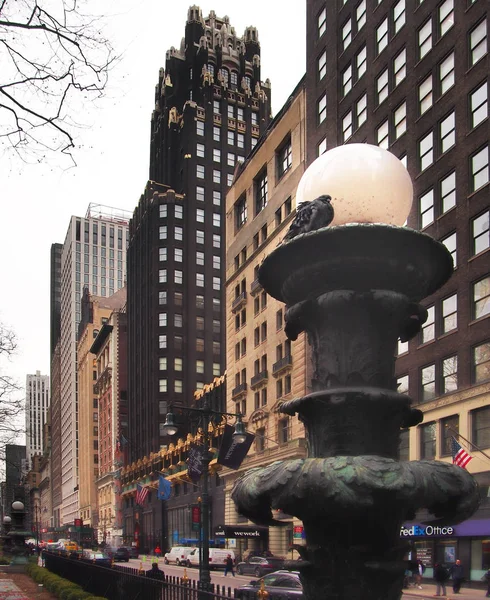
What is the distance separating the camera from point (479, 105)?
37.2 meters

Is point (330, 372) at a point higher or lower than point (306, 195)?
lower

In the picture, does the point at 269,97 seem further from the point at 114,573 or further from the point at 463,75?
the point at 114,573

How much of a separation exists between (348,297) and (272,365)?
53463 mm

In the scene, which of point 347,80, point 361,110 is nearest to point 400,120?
point 361,110

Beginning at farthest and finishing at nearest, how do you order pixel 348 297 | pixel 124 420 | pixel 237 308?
pixel 124 420, pixel 237 308, pixel 348 297

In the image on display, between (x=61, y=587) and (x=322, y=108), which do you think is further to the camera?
(x=322, y=108)

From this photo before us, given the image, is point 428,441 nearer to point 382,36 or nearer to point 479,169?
point 479,169

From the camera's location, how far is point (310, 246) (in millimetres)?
4277

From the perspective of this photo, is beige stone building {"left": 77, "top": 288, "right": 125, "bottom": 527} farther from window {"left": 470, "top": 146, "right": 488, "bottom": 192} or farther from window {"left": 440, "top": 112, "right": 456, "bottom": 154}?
window {"left": 470, "top": 146, "right": 488, "bottom": 192}

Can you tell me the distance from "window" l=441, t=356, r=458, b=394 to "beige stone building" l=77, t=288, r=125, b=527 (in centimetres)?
11257

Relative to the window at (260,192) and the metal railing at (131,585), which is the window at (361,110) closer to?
the window at (260,192)

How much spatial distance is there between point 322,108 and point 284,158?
24.2 feet

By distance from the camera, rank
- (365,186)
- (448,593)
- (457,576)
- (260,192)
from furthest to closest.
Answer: (260,192)
(448,593)
(457,576)
(365,186)

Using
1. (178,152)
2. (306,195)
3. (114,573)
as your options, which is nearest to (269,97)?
(178,152)
